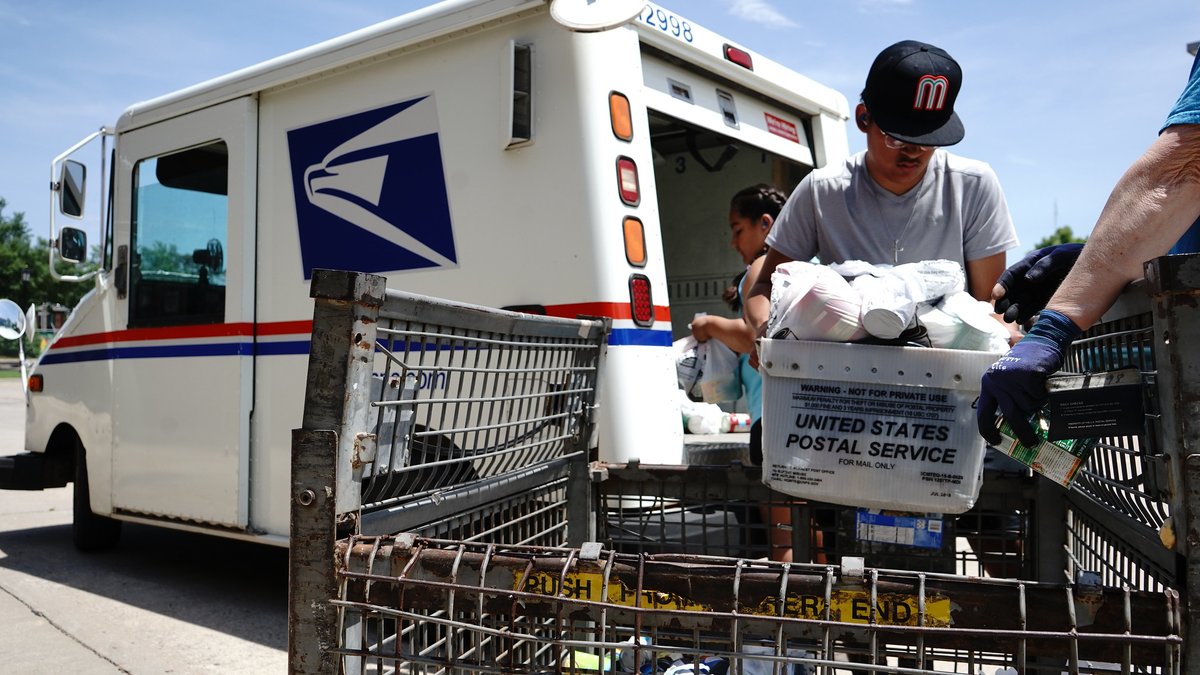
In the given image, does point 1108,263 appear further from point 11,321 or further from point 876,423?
point 11,321

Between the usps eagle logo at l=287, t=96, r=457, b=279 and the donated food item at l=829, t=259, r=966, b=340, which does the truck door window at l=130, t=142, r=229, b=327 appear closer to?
the usps eagle logo at l=287, t=96, r=457, b=279

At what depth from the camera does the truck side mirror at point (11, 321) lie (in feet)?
22.8

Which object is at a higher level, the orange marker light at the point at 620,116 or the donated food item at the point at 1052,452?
the orange marker light at the point at 620,116

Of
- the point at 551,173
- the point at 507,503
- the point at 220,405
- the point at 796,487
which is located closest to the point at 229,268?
the point at 220,405

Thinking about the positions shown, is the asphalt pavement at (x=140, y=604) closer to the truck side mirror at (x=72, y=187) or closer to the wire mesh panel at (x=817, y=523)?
the wire mesh panel at (x=817, y=523)

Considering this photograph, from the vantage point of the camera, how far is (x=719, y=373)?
4.19 metres

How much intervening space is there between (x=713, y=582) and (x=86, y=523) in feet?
20.1

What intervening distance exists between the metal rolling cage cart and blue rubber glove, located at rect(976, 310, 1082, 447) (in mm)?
108

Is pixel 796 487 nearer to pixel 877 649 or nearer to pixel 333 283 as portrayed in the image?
pixel 877 649

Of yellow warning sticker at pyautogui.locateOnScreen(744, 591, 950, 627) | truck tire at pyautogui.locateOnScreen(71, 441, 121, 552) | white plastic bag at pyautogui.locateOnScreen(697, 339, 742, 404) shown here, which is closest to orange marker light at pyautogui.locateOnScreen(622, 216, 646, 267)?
white plastic bag at pyautogui.locateOnScreen(697, 339, 742, 404)

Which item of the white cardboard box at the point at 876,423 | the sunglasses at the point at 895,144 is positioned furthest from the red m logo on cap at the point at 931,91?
the white cardboard box at the point at 876,423

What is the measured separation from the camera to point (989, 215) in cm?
277

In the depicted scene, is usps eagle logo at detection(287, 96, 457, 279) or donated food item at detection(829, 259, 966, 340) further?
usps eagle logo at detection(287, 96, 457, 279)

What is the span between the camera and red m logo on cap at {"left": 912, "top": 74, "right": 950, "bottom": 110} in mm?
2535
